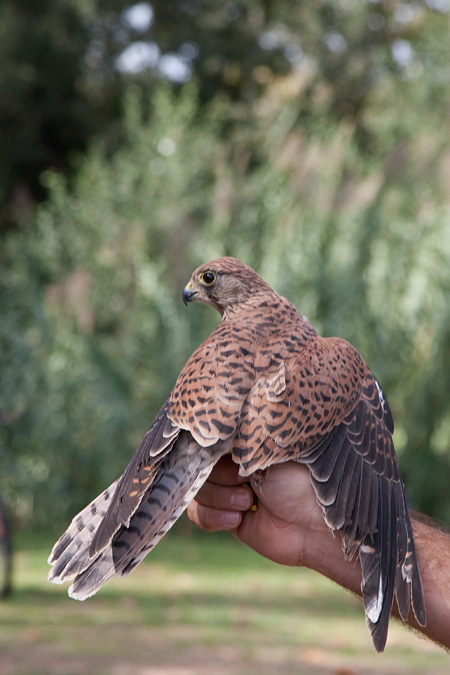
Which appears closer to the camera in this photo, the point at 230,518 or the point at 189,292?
the point at 230,518

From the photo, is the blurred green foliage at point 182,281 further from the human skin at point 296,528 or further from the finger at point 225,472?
the finger at point 225,472

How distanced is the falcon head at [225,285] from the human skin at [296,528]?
0.59 metres

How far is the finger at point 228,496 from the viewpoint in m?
2.52

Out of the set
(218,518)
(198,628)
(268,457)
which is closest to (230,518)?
(218,518)

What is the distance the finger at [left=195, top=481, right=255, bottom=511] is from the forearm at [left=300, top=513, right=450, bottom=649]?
0.70ft

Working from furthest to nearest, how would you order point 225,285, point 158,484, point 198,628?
1. point 198,628
2. point 225,285
3. point 158,484

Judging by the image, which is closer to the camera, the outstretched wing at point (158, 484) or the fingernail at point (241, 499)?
the outstretched wing at point (158, 484)

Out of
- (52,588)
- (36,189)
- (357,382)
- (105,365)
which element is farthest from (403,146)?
(36,189)

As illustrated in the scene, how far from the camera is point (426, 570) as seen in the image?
2420 millimetres

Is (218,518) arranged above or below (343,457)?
below

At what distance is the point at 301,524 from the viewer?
2525mm

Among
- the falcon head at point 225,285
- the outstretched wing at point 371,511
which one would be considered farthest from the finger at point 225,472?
the falcon head at point 225,285

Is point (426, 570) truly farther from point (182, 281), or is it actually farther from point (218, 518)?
point (182, 281)

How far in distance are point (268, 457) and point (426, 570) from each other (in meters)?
0.60
